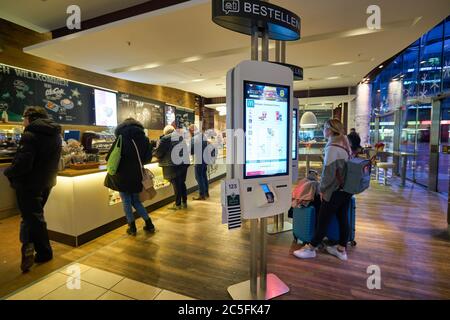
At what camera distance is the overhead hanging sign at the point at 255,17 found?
5.14 feet

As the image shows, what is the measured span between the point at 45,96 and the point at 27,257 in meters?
3.74

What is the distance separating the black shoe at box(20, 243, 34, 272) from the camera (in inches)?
102

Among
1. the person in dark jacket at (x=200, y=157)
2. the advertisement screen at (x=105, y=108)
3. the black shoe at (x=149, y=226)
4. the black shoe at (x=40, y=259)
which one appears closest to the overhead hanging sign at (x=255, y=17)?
the black shoe at (x=149, y=226)

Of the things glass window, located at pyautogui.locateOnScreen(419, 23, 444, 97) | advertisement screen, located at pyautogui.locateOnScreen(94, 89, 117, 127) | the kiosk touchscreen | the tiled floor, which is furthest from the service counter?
glass window, located at pyautogui.locateOnScreen(419, 23, 444, 97)

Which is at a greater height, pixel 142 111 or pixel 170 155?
pixel 142 111

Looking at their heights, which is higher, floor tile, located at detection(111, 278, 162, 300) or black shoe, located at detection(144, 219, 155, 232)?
black shoe, located at detection(144, 219, 155, 232)

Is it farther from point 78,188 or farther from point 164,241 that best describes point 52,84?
point 164,241

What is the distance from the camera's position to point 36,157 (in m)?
2.59

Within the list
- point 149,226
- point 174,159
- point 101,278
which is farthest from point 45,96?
point 101,278

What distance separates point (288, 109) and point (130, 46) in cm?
368

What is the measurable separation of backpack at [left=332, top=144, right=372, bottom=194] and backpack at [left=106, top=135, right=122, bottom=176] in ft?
8.44

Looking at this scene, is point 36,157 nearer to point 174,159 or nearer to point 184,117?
point 174,159

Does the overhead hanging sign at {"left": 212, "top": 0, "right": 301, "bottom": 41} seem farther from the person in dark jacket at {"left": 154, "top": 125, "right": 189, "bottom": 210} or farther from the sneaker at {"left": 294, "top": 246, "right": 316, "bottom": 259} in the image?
the person in dark jacket at {"left": 154, "top": 125, "right": 189, "bottom": 210}

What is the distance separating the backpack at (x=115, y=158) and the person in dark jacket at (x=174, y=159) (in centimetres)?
121
